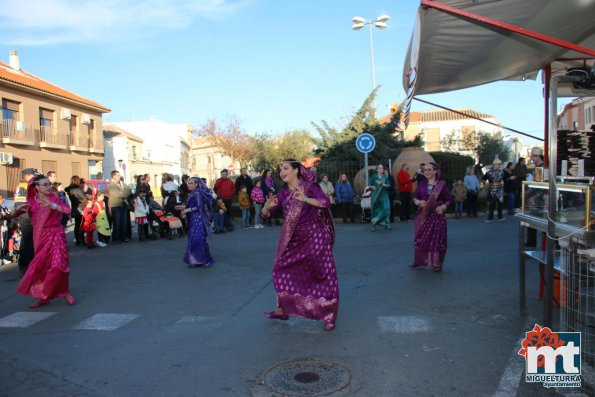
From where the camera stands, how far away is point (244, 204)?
15.1 m

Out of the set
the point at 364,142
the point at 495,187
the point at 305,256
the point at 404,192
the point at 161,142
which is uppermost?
the point at 161,142

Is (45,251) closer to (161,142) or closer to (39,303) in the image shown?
(39,303)

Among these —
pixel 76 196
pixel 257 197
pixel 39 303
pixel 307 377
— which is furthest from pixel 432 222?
pixel 76 196

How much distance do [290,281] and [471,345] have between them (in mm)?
1851

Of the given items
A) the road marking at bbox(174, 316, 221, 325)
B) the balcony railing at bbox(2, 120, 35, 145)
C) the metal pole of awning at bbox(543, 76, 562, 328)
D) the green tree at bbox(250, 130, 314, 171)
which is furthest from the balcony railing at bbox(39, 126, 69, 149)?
the metal pole of awning at bbox(543, 76, 562, 328)

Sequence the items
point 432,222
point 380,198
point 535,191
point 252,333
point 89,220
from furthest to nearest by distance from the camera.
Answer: point 380,198 → point 89,220 → point 432,222 → point 535,191 → point 252,333

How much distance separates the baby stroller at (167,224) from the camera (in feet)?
41.7

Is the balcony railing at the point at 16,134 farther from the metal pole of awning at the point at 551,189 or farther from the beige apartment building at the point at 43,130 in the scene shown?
the metal pole of awning at the point at 551,189

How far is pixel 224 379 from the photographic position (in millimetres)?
3795

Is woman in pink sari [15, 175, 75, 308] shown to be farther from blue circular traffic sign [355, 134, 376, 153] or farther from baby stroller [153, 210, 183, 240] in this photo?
blue circular traffic sign [355, 134, 376, 153]

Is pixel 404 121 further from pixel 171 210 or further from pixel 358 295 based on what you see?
pixel 171 210

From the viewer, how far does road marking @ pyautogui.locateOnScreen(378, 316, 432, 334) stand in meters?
4.83

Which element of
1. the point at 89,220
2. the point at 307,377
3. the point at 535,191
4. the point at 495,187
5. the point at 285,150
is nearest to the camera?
the point at 307,377

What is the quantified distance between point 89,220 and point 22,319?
6.29 meters
